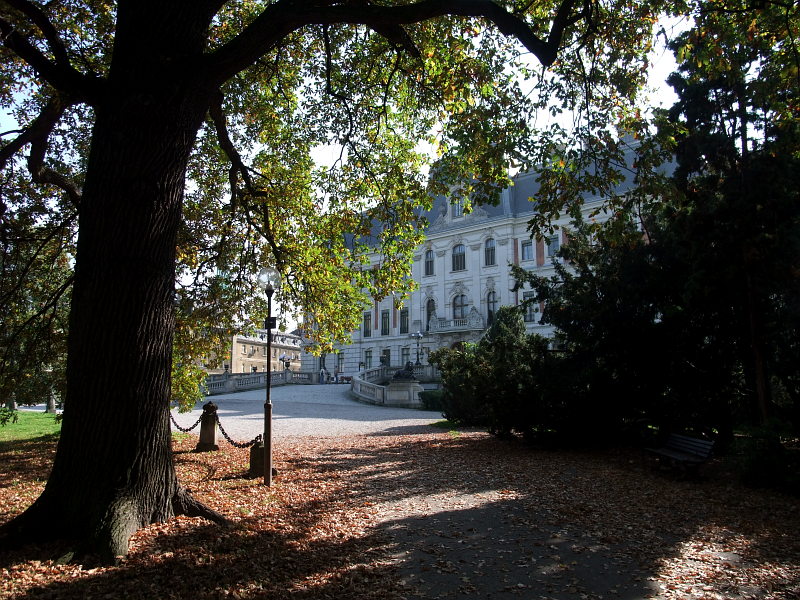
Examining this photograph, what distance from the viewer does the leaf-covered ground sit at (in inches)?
169

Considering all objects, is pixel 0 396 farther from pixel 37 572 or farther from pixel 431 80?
pixel 431 80

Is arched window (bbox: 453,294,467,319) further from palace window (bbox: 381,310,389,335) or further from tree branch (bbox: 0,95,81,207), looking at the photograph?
tree branch (bbox: 0,95,81,207)

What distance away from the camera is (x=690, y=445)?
9.14 m

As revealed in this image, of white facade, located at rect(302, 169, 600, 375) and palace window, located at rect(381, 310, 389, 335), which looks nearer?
white facade, located at rect(302, 169, 600, 375)

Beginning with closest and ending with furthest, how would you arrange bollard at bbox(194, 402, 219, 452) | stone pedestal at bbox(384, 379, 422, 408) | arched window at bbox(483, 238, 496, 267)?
bollard at bbox(194, 402, 219, 452), stone pedestal at bbox(384, 379, 422, 408), arched window at bbox(483, 238, 496, 267)

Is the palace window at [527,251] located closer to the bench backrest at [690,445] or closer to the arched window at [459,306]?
the arched window at [459,306]

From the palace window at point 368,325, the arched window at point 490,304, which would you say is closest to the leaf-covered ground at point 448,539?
the arched window at point 490,304

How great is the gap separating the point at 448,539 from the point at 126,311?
13.1 ft

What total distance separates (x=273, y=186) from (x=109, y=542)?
316 inches

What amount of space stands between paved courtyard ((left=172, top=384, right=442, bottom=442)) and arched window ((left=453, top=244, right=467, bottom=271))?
20.6 meters

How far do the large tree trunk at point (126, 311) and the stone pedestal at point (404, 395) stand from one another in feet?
75.5

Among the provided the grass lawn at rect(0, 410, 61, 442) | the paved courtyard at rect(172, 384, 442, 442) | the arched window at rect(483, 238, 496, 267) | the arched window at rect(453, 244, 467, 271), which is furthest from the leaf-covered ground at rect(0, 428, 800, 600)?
the arched window at rect(453, 244, 467, 271)

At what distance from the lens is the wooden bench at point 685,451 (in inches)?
338

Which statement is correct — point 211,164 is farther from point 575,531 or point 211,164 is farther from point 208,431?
point 575,531
